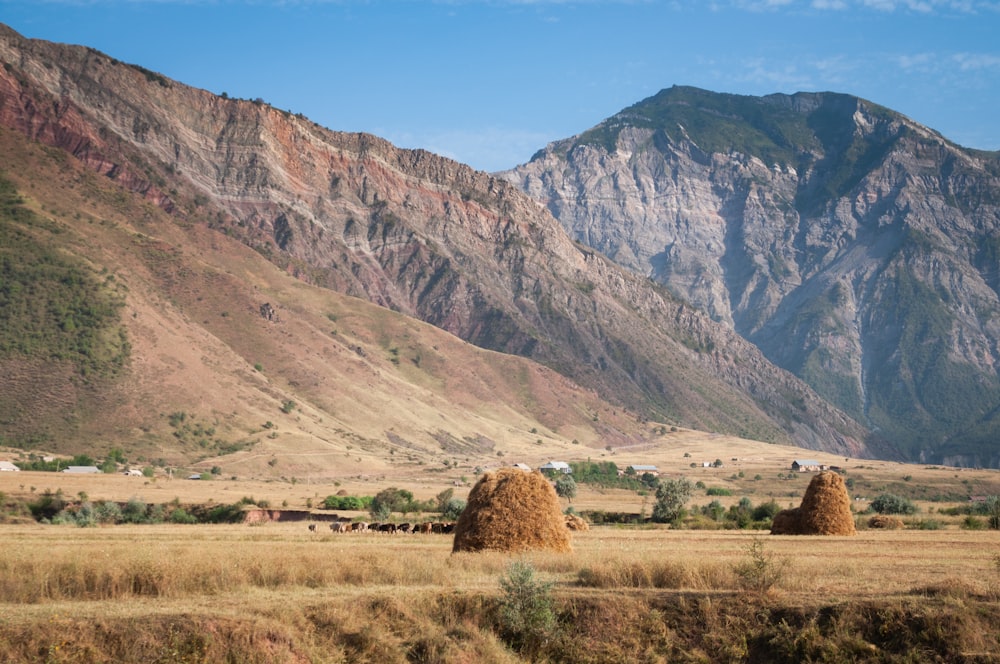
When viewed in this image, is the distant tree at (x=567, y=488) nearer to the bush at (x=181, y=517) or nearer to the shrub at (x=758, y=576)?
the bush at (x=181, y=517)

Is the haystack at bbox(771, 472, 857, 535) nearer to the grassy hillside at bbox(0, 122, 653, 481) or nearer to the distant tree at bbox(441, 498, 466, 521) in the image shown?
the distant tree at bbox(441, 498, 466, 521)

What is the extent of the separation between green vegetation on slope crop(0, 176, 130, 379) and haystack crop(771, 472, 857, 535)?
83600 millimetres

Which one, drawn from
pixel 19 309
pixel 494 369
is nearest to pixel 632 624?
pixel 19 309

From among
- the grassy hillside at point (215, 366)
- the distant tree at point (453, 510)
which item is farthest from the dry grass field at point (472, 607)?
the grassy hillside at point (215, 366)

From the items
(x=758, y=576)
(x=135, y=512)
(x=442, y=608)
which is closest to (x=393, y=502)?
(x=135, y=512)

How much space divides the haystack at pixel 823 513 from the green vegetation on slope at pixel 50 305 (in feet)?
274

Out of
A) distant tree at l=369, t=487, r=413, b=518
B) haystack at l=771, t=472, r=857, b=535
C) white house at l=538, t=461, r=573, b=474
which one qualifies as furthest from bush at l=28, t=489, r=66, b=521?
white house at l=538, t=461, r=573, b=474

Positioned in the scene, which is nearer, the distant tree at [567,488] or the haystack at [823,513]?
the haystack at [823,513]

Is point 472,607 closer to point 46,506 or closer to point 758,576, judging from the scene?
point 758,576

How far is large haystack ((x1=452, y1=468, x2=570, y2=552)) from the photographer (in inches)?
1062

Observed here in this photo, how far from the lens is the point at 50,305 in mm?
112438

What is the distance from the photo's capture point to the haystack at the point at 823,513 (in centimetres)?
3684

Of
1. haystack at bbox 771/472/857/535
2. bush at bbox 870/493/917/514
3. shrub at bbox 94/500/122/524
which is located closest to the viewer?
haystack at bbox 771/472/857/535

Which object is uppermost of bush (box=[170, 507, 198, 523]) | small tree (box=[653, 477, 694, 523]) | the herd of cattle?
small tree (box=[653, 477, 694, 523])
